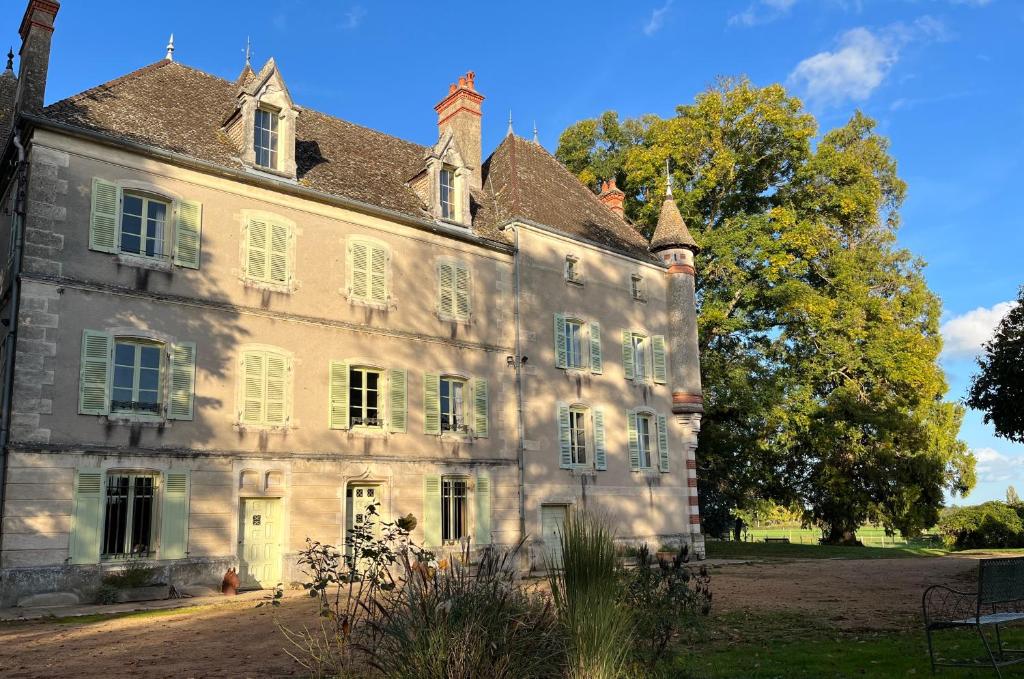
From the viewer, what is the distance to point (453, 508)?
19953 millimetres

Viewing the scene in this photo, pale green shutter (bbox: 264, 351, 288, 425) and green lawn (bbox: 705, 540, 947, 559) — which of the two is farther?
green lawn (bbox: 705, 540, 947, 559)

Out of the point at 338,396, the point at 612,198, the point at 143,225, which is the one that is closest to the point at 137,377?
the point at 143,225

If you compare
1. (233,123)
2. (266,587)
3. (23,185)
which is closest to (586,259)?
(233,123)

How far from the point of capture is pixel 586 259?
24281mm

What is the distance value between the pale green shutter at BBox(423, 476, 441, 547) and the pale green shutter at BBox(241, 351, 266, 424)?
4.53 m

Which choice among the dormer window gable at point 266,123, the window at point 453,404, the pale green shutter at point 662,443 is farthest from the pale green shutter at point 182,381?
the pale green shutter at point 662,443

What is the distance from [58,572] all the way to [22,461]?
199cm

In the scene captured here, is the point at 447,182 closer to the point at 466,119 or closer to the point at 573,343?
the point at 466,119

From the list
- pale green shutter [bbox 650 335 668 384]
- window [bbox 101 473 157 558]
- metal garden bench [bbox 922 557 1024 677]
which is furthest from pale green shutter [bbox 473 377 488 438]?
metal garden bench [bbox 922 557 1024 677]

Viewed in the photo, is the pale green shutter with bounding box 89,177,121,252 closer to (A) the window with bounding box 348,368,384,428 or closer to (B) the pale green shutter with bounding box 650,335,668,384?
(A) the window with bounding box 348,368,384,428

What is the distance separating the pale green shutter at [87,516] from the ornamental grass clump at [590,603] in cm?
1103

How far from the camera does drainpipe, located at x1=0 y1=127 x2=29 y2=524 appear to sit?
13758mm

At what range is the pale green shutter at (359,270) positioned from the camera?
61.9 feet

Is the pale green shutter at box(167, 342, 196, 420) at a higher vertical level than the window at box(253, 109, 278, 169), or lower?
lower
